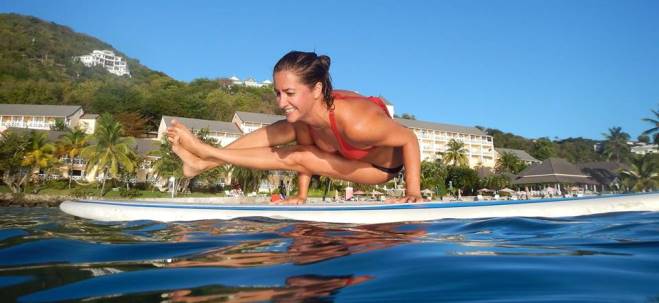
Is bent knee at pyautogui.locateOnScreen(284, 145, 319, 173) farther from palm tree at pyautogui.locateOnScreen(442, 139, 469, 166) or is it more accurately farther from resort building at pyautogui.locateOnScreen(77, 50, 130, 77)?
resort building at pyautogui.locateOnScreen(77, 50, 130, 77)

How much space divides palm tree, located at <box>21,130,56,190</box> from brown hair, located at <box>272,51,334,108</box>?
38987mm

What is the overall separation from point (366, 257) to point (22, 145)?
41.0m

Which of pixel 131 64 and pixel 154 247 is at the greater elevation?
pixel 131 64

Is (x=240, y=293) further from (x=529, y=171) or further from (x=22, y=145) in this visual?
(x=529, y=171)

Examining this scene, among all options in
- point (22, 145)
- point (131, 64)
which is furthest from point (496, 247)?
point (131, 64)

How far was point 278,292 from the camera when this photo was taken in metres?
1.15

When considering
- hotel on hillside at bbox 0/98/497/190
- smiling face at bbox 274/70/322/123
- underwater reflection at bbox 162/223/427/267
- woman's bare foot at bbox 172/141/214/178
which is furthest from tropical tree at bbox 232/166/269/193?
underwater reflection at bbox 162/223/427/267

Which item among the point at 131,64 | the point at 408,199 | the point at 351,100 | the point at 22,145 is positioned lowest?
the point at 408,199

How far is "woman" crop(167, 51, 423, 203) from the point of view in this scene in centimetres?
371

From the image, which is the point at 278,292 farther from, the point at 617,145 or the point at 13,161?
the point at 617,145

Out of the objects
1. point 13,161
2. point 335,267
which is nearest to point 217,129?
point 13,161

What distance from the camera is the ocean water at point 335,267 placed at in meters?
1.14

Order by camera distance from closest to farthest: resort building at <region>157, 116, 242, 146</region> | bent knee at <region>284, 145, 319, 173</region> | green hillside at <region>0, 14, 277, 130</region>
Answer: bent knee at <region>284, 145, 319, 173</region> < resort building at <region>157, 116, 242, 146</region> < green hillside at <region>0, 14, 277, 130</region>

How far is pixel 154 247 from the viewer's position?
6.68 feet
